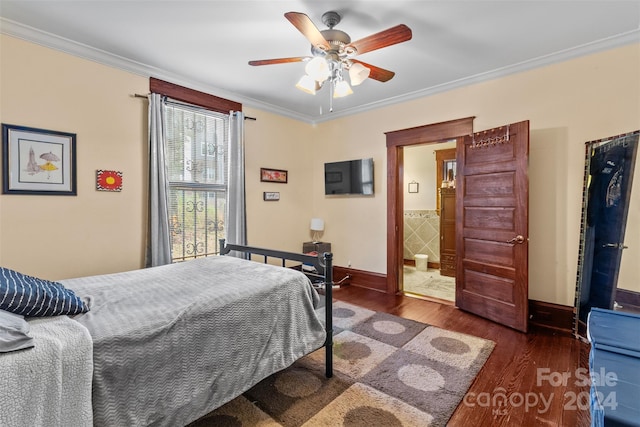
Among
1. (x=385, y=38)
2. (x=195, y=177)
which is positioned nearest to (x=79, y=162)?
(x=195, y=177)

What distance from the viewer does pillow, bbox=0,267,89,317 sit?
1.17 meters

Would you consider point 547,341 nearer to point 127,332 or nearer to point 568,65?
point 568,65

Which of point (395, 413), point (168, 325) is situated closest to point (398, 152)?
point (395, 413)

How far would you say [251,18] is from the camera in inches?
90.4

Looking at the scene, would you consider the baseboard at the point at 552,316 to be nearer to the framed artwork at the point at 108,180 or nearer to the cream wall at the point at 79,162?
the cream wall at the point at 79,162

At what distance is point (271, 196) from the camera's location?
4.44 m

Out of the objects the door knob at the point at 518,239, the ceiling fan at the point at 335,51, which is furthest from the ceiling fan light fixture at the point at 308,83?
the door knob at the point at 518,239

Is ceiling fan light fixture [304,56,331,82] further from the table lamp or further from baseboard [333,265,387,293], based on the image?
baseboard [333,265,387,293]

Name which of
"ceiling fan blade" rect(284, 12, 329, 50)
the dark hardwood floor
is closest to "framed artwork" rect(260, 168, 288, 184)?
"ceiling fan blade" rect(284, 12, 329, 50)

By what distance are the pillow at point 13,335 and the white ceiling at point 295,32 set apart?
2.21 meters

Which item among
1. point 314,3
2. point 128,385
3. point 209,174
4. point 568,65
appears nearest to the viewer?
point 128,385

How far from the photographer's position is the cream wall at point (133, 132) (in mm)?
2496

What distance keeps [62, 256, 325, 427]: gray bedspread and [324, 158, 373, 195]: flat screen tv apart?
256cm

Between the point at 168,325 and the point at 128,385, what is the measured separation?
0.85 ft
